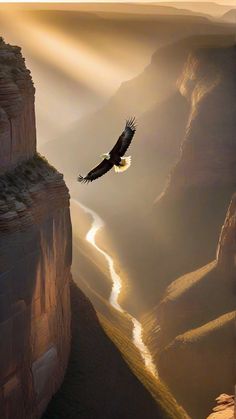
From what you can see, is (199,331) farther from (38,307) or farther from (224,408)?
(38,307)

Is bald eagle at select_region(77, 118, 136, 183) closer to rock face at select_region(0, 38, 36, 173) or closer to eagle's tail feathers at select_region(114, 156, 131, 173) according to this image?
eagle's tail feathers at select_region(114, 156, 131, 173)

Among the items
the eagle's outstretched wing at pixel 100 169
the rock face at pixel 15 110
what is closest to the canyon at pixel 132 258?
the rock face at pixel 15 110

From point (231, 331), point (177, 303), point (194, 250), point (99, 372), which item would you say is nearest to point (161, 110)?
point (194, 250)

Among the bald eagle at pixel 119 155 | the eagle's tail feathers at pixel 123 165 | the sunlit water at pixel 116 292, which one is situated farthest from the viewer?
the sunlit water at pixel 116 292

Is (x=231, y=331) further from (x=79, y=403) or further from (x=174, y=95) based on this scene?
(x=174, y=95)

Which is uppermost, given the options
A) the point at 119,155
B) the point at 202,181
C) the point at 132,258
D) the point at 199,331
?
the point at 119,155

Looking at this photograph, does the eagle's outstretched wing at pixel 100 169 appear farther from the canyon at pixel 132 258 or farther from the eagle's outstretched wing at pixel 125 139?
the canyon at pixel 132 258

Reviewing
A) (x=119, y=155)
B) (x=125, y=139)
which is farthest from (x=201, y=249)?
(x=125, y=139)

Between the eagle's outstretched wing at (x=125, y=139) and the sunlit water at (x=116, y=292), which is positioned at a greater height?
the eagle's outstretched wing at (x=125, y=139)
